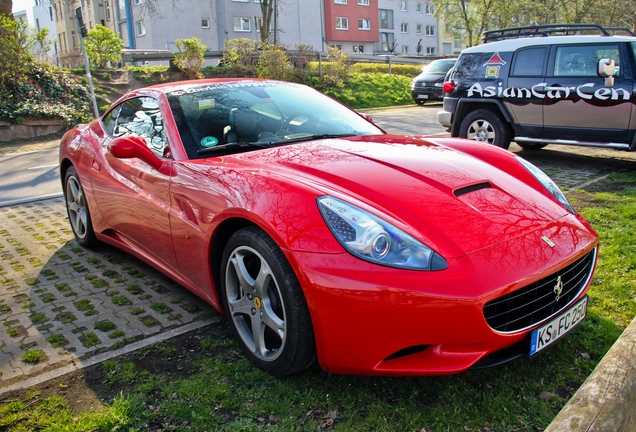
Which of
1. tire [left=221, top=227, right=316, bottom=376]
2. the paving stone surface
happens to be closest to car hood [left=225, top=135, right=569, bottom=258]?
tire [left=221, top=227, right=316, bottom=376]

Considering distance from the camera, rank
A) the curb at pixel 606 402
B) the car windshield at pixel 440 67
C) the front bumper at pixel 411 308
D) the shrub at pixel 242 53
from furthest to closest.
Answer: the shrub at pixel 242 53 < the car windshield at pixel 440 67 < the front bumper at pixel 411 308 < the curb at pixel 606 402

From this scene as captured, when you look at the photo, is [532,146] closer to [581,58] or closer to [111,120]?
[581,58]

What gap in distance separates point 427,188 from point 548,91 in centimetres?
554

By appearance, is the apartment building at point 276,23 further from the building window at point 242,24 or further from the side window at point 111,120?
the side window at point 111,120

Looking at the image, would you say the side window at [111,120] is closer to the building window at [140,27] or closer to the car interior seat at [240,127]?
the car interior seat at [240,127]

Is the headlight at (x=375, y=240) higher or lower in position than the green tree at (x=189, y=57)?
lower

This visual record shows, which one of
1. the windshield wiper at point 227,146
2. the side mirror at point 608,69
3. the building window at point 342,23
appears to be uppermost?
the building window at point 342,23

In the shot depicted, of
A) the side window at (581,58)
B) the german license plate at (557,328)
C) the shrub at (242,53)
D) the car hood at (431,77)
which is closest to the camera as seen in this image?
the german license plate at (557,328)

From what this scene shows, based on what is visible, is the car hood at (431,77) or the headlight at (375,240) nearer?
the headlight at (375,240)

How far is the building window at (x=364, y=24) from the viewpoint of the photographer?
174 ft

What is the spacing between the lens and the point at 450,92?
818cm

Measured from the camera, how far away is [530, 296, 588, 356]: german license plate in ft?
6.95

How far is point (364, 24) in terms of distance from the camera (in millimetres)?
53562

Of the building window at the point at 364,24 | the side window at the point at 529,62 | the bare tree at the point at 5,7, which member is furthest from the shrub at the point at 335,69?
the building window at the point at 364,24
